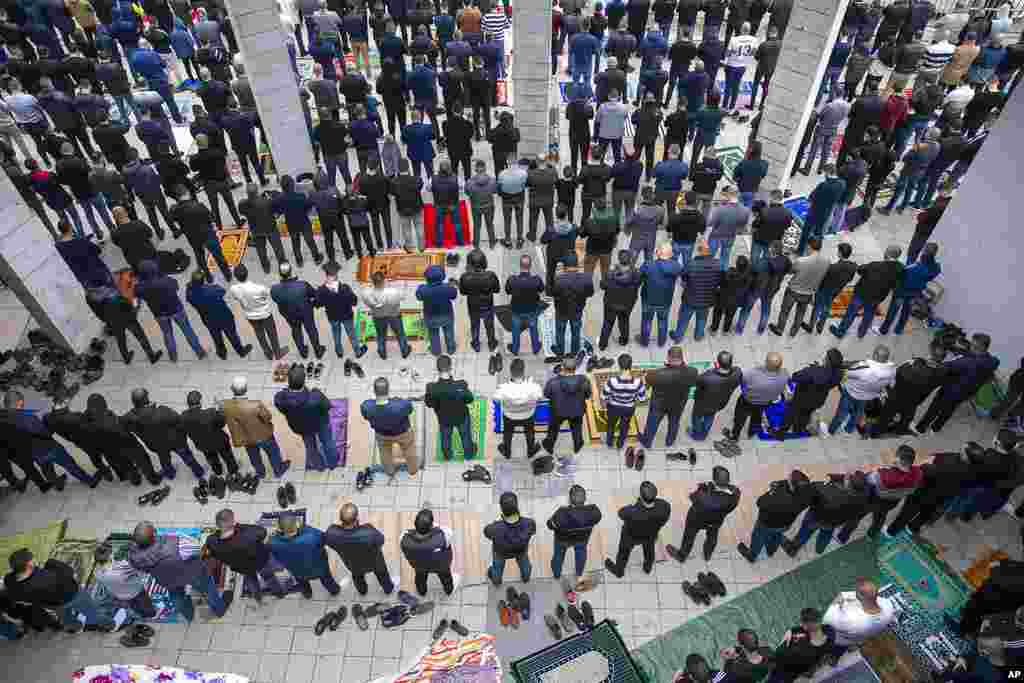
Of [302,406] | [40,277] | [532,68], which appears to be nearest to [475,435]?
[302,406]

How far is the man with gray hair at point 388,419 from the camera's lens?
950 cm

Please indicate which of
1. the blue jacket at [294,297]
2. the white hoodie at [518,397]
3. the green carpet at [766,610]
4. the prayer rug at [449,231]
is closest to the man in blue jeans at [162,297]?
the blue jacket at [294,297]

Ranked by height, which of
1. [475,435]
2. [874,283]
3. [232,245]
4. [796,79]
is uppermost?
[796,79]

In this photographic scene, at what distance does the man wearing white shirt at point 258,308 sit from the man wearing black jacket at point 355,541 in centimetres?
441

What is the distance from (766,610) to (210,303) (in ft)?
29.8

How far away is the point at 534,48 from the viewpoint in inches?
589

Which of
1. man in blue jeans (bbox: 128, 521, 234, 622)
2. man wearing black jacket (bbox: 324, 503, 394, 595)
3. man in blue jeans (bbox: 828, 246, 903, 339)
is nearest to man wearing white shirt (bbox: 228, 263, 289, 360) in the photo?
man in blue jeans (bbox: 128, 521, 234, 622)

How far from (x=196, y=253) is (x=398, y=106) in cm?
579

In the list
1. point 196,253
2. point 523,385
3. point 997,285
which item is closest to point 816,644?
point 523,385

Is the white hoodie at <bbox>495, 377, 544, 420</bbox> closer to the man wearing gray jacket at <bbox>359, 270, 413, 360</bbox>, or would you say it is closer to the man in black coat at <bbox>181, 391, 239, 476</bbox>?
the man wearing gray jacket at <bbox>359, 270, 413, 360</bbox>

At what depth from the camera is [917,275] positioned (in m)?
11.5

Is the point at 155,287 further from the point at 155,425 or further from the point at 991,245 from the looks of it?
the point at 991,245

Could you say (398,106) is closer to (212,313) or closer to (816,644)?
(212,313)

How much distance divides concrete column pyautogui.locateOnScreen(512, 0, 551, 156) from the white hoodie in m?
7.99
